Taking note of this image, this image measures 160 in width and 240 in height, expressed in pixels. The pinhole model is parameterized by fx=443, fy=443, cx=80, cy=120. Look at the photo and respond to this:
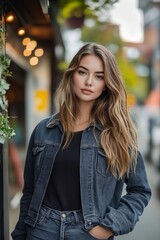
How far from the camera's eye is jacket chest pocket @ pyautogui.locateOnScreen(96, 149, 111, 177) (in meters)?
2.12

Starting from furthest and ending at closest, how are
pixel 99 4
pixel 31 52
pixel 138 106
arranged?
pixel 138 106 < pixel 31 52 < pixel 99 4

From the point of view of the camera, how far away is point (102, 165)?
2125 mm

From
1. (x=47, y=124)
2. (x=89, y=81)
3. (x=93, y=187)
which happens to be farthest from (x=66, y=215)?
(x=89, y=81)

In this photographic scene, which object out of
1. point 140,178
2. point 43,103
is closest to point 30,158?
point 140,178

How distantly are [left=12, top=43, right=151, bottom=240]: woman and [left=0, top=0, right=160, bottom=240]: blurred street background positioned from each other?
27 cm

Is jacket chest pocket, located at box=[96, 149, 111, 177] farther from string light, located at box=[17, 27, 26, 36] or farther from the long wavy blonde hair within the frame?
string light, located at box=[17, 27, 26, 36]

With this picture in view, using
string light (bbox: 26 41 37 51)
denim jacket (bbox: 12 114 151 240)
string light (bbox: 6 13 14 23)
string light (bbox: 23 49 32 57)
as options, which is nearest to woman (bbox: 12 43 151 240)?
denim jacket (bbox: 12 114 151 240)

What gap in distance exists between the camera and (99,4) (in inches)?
131

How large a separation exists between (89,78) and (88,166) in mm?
424

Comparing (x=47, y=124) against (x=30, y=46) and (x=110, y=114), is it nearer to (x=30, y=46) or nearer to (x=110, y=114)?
(x=110, y=114)

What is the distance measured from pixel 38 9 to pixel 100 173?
119 centimetres

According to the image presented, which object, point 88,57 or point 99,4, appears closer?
point 88,57

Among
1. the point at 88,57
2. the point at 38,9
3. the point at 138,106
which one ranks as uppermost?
the point at 38,9

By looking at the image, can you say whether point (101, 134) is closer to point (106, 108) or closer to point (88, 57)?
point (106, 108)
